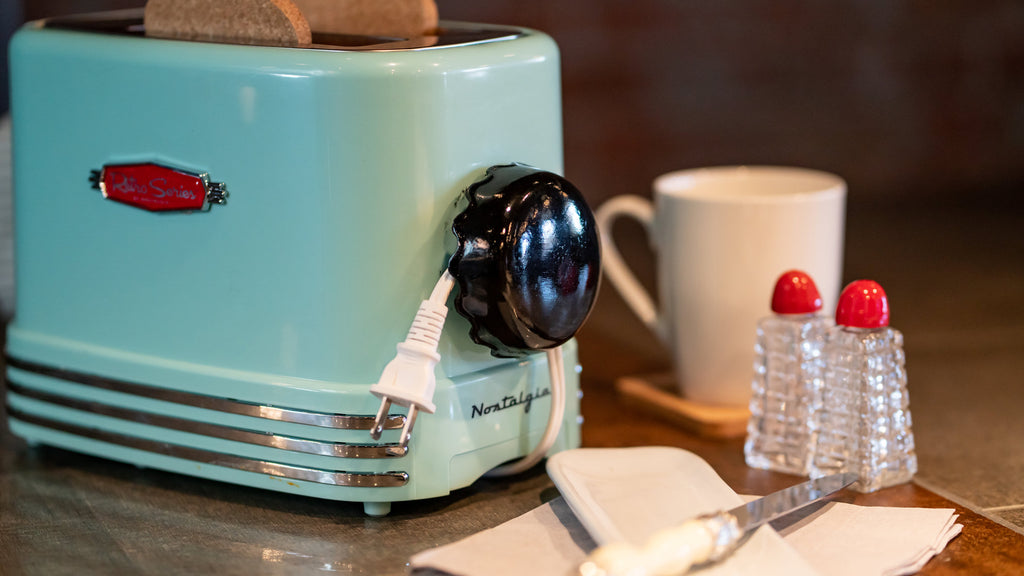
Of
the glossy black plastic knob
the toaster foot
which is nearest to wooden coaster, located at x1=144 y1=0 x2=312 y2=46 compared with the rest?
the glossy black plastic knob

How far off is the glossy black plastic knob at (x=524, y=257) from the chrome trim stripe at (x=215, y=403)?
73mm

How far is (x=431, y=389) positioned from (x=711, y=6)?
0.77m

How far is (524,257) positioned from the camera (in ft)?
1.73

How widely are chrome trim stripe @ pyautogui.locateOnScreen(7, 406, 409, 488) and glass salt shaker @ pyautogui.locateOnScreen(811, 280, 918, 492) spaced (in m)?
0.23

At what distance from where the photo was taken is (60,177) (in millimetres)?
620

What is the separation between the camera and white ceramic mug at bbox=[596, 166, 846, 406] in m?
0.69

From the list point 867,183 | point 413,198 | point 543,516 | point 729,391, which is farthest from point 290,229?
point 867,183

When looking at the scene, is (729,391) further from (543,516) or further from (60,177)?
(60,177)

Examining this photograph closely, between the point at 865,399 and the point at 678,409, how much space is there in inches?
5.8

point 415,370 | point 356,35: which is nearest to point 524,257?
point 415,370

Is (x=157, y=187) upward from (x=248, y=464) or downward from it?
upward

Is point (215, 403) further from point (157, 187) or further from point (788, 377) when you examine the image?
point (788, 377)

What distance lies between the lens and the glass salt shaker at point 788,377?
0.63 metres

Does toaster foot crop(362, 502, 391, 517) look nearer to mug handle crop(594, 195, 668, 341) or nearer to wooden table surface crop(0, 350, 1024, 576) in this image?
wooden table surface crop(0, 350, 1024, 576)
